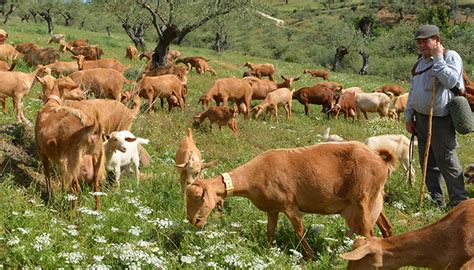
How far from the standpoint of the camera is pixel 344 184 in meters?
5.62

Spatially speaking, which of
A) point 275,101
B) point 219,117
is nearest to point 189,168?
point 219,117

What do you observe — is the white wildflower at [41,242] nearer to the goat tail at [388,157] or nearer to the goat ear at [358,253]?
the goat ear at [358,253]

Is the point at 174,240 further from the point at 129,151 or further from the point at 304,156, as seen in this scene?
the point at 129,151

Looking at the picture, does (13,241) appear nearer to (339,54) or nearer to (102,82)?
(102,82)

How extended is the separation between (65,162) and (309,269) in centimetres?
323

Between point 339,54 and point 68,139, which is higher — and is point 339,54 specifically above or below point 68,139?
below

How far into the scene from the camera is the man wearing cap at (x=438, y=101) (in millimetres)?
6773

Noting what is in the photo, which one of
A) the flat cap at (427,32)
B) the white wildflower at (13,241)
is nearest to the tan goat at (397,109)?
the flat cap at (427,32)

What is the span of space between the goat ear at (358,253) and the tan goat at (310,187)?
1416 millimetres

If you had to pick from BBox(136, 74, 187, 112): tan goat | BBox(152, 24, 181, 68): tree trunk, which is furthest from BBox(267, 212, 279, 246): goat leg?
BBox(152, 24, 181, 68): tree trunk

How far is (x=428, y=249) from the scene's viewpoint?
4086mm

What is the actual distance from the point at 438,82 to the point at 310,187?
284 cm

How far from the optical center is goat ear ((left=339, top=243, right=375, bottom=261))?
12.7 feet

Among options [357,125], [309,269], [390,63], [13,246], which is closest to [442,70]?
[309,269]
